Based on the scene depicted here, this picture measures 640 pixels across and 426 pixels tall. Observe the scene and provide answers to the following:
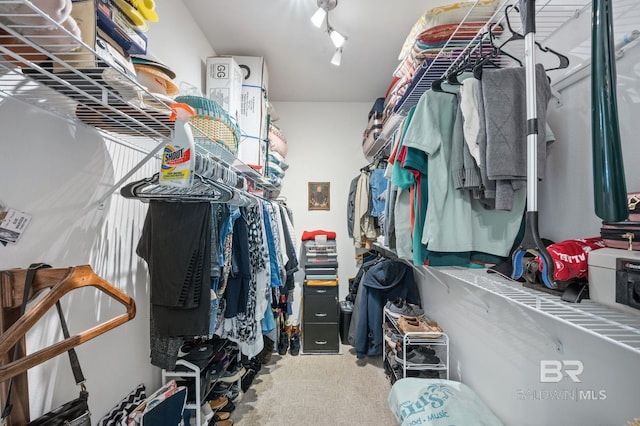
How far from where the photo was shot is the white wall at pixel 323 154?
3.29m

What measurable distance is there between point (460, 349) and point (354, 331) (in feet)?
3.52

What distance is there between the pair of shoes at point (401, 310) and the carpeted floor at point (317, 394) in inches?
23.0

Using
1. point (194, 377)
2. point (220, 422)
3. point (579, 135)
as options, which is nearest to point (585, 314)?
point (579, 135)

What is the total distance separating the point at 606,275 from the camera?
615 millimetres

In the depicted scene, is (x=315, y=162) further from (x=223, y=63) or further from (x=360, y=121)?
(x=223, y=63)

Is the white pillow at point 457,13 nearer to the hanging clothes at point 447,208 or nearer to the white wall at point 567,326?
the white wall at point 567,326

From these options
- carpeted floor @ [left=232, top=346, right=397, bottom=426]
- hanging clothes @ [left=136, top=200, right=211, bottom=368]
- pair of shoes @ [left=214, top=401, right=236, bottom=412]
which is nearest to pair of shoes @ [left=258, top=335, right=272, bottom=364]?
carpeted floor @ [left=232, top=346, right=397, bottom=426]

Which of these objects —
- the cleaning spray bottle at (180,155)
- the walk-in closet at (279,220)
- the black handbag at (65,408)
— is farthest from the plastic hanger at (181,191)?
the black handbag at (65,408)

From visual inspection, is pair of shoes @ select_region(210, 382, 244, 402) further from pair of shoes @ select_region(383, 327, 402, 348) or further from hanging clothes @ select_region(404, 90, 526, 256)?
hanging clothes @ select_region(404, 90, 526, 256)

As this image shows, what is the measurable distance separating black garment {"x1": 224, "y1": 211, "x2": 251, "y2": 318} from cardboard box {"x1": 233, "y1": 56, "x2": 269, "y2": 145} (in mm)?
1013

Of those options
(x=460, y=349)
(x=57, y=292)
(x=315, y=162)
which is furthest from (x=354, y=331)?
(x=57, y=292)

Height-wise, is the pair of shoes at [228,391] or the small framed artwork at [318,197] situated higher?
the small framed artwork at [318,197]

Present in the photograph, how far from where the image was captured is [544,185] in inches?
42.9

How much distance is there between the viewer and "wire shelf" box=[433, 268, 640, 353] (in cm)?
51
